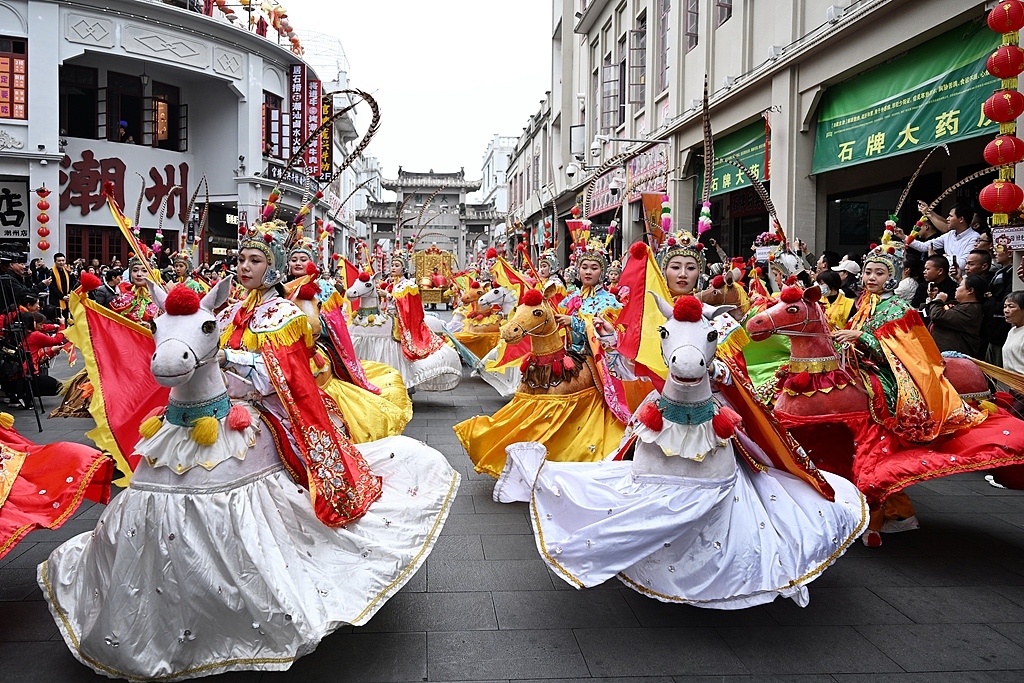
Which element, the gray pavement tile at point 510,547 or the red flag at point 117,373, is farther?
the gray pavement tile at point 510,547

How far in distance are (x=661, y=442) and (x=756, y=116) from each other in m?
10.3

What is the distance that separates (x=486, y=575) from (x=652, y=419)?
1.37m

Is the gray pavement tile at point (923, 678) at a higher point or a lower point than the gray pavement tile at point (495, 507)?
lower

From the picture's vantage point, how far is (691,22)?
51.5 feet

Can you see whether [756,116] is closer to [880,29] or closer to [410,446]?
[880,29]

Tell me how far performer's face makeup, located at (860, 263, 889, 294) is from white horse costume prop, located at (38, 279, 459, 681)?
370 cm

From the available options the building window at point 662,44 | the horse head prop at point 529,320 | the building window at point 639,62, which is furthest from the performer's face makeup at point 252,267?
the building window at point 639,62

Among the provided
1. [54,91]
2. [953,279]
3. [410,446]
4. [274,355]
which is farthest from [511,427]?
[54,91]

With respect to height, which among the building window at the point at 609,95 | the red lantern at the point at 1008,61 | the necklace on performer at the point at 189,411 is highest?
the building window at the point at 609,95

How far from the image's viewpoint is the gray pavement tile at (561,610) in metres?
3.83

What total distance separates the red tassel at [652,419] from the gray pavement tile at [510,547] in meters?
1.22

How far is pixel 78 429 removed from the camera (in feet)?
26.6

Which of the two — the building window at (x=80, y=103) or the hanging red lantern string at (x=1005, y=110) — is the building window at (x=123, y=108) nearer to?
the building window at (x=80, y=103)

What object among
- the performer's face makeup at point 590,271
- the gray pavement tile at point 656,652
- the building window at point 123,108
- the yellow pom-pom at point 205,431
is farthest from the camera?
the building window at point 123,108
